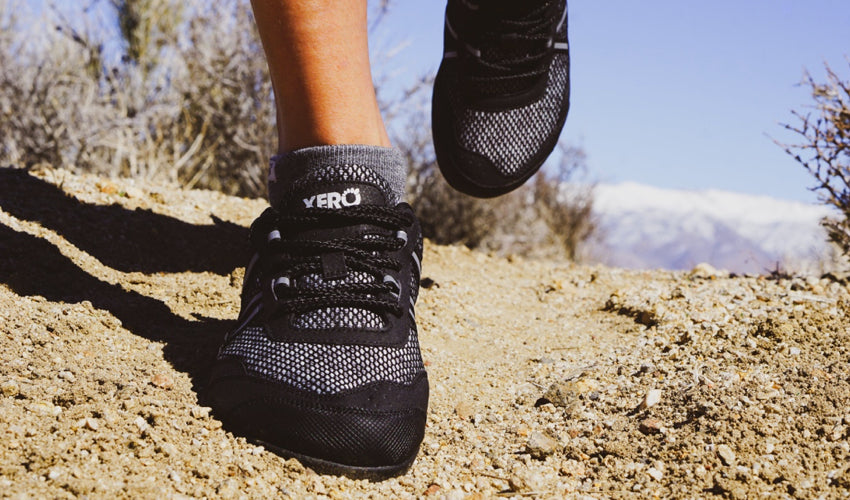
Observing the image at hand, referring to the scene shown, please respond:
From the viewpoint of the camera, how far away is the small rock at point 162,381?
4.74 feet

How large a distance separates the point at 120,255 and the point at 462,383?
47.3 inches

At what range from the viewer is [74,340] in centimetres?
163

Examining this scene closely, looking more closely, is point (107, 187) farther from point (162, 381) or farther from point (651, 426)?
point (651, 426)

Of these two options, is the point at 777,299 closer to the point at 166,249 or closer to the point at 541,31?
the point at 541,31

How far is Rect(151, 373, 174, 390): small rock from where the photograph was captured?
1.45 metres

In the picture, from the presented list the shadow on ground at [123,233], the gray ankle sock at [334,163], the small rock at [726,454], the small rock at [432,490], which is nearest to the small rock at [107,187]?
the shadow on ground at [123,233]

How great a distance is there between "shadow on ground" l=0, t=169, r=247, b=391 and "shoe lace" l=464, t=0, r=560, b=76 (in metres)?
0.91

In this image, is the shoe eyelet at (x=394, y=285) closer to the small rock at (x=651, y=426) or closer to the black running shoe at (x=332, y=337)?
the black running shoe at (x=332, y=337)

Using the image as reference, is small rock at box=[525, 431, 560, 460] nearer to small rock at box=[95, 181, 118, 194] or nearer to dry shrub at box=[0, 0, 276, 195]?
small rock at box=[95, 181, 118, 194]

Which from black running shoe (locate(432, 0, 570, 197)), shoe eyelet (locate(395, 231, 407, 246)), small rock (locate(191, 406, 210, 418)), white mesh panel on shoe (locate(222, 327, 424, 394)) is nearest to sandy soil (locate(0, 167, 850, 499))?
small rock (locate(191, 406, 210, 418))

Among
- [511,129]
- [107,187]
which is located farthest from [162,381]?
[107,187]

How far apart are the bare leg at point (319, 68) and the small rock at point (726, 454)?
0.89 m

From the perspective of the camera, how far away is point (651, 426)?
57.6 inches

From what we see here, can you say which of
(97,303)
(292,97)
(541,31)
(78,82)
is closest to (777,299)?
(541,31)
